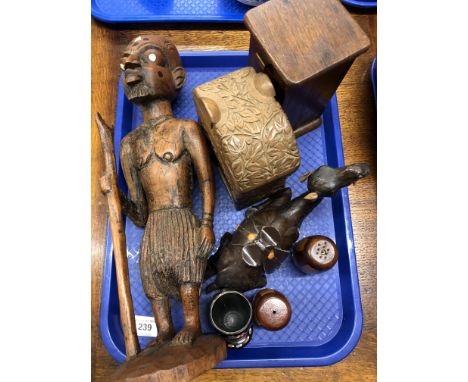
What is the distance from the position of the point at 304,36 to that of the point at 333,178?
404 millimetres

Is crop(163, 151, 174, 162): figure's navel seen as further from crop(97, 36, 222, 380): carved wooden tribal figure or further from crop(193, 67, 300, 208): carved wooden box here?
crop(193, 67, 300, 208): carved wooden box

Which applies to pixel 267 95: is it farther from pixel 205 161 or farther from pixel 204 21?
pixel 204 21

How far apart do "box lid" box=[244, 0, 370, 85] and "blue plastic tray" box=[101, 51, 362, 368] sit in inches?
16.7

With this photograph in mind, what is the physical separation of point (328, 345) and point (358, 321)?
133 millimetres

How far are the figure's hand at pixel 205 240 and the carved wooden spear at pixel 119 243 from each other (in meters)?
0.21

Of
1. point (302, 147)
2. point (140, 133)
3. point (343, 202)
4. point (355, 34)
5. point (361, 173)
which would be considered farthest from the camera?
point (302, 147)

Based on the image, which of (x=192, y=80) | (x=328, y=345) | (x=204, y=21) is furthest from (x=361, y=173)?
(x=204, y=21)

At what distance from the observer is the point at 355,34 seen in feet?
3.02

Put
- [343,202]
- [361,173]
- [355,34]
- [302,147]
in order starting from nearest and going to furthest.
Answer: [355,34]
[361,173]
[343,202]
[302,147]

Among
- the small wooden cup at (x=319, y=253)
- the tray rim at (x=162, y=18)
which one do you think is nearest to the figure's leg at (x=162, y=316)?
the small wooden cup at (x=319, y=253)

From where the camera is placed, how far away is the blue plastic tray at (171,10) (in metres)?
1.40

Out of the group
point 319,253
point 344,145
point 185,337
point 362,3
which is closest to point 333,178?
point 319,253

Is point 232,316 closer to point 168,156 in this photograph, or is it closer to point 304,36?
point 168,156

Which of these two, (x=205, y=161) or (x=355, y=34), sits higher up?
(x=355, y=34)
